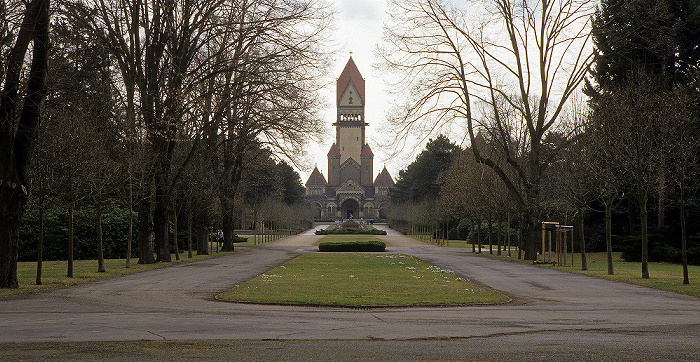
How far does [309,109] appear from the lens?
32.1m

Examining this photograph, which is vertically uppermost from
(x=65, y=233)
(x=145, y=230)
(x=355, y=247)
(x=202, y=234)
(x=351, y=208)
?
(x=351, y=208)

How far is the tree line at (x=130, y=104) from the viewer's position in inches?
678

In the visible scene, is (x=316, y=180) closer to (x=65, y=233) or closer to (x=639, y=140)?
(x=65, y=233)

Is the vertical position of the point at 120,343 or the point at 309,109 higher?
the point at 309,109

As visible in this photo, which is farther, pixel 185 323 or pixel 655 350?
pixel 185 323

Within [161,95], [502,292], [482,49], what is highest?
[482,49]

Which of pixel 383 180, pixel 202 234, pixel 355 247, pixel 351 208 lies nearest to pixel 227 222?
pixel 202 234

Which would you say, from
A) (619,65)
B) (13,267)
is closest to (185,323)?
(13,267)

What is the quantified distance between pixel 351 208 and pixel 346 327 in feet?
470

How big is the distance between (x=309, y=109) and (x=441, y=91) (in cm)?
644

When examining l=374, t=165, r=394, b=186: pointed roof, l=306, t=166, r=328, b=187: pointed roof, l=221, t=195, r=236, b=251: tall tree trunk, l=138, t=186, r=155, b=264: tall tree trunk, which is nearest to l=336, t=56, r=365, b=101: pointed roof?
l=306, t=166, r=328, b=187: pointed roof

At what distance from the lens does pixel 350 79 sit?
15925 centimetres

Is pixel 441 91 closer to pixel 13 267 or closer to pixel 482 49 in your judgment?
pixel 482 49

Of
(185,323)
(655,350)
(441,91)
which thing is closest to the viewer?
(655,350)
